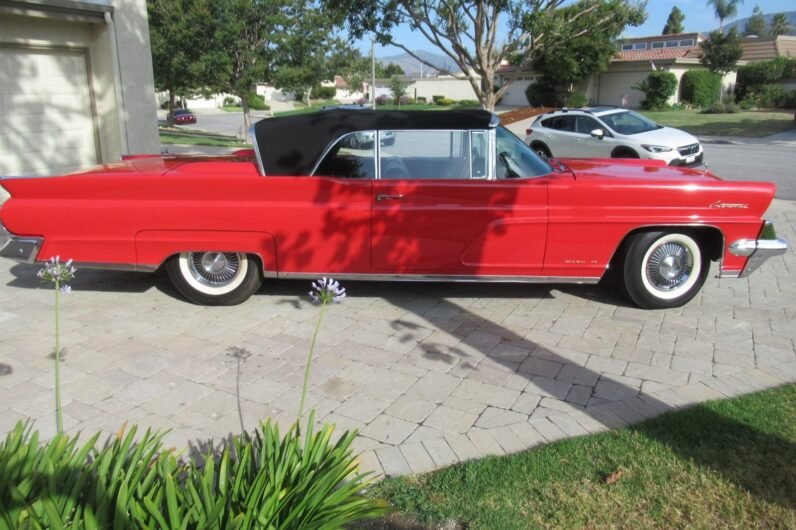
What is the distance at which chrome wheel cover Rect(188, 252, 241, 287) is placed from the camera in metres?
5.12

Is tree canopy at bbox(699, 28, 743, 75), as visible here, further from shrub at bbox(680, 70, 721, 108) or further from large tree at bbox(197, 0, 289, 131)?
large tree at bbox(197, 0, 289, 131)

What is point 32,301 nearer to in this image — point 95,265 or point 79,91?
point 95,265

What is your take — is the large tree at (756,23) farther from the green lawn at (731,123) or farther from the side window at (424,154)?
the side window at (424,154)

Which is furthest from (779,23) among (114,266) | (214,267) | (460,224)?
(114,266)

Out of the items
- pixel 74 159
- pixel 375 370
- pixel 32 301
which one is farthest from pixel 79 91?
pixel 375 370

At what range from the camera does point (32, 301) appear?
540 cm

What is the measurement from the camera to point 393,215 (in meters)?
4.86

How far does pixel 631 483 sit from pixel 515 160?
2.91 m

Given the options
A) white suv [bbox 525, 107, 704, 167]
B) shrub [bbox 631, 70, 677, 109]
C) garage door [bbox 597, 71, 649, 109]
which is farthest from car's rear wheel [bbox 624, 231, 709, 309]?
garage door [bbox 597, 71, 649, 109]

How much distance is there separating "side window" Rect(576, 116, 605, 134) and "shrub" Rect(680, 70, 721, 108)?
1182 inches

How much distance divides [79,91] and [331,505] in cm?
884

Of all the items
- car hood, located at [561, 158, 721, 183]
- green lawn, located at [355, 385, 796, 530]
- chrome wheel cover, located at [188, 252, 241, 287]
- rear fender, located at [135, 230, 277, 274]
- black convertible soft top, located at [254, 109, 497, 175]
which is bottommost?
green lawn, located at [355, 385, 796, 530]

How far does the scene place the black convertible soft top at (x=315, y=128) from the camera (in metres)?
5.02

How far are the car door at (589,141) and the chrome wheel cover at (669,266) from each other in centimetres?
897
